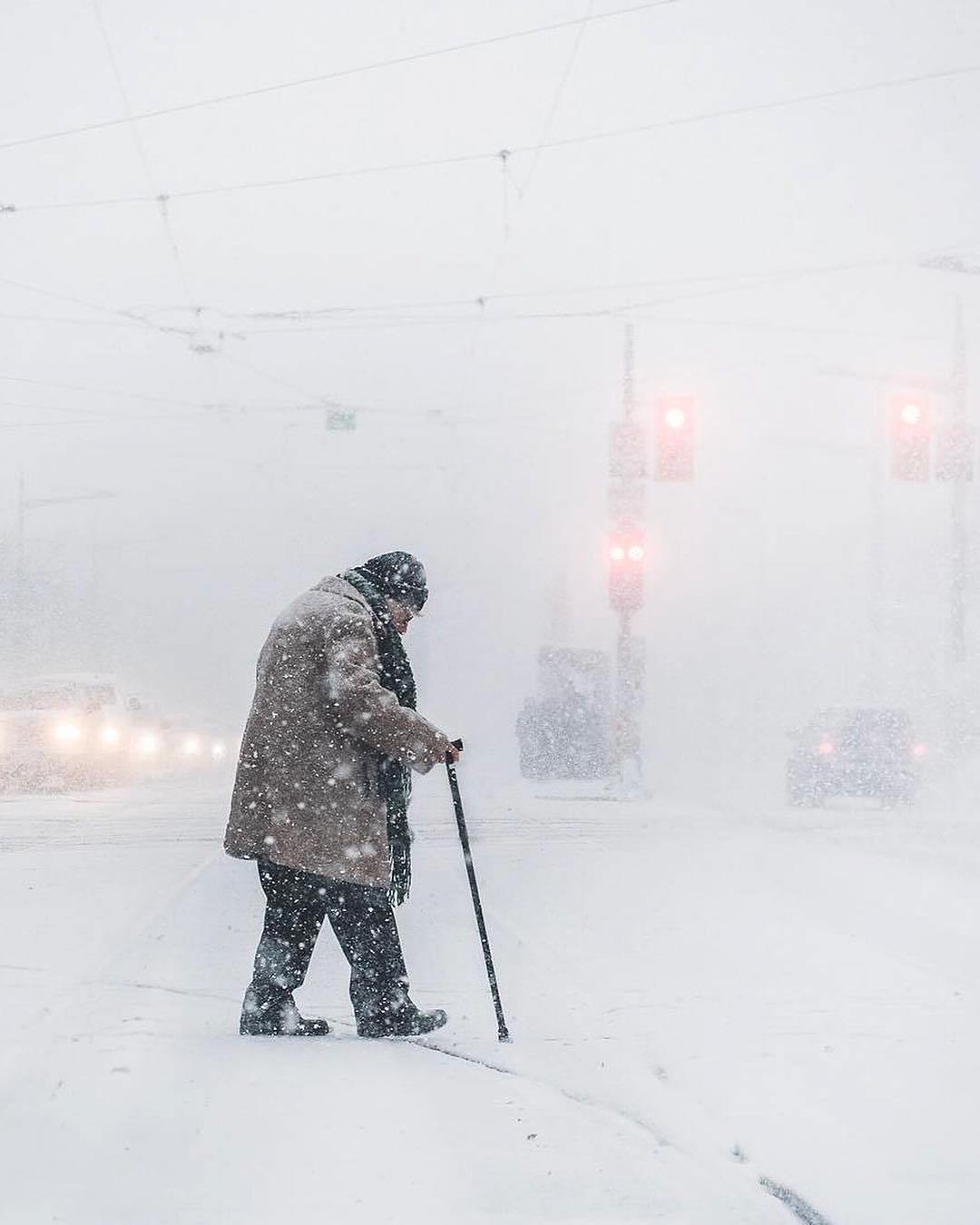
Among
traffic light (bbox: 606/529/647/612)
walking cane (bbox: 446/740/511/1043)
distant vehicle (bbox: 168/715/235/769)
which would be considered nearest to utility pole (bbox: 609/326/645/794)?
traffic light (bbox: 606/529/647/612)

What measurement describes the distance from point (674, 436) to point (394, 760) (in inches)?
638

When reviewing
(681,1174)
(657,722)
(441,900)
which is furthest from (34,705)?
(657,722)

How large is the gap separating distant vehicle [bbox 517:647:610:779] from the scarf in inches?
1029

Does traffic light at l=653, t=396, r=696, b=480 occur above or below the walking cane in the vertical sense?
above

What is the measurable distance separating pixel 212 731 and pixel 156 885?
3261 cm

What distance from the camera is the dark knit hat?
17.2 ft

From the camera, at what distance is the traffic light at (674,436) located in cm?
2077

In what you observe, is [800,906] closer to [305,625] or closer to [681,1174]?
[305,625]

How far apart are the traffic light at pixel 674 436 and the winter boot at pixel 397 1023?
53.0ft

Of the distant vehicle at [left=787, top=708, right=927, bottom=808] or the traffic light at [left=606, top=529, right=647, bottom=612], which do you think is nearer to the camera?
the distant vehicle at [left=787, top=708, right=927, bottom=808]

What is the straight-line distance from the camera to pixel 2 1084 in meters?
4.36

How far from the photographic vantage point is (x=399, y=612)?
17.3ft

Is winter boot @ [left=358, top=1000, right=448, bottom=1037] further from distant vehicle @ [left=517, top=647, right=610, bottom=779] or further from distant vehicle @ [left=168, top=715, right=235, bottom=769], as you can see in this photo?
distant vehicle @ [left=168, top=715, right=235, bottom=769]

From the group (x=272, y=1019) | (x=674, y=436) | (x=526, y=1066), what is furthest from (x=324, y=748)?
(x=674, y=436)
